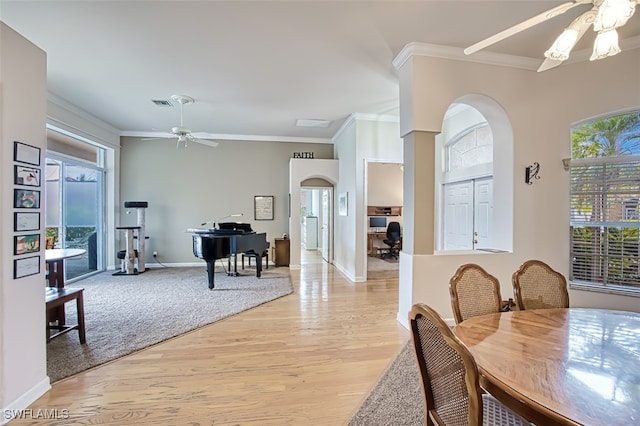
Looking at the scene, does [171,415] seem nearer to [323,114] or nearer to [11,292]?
[11,292]

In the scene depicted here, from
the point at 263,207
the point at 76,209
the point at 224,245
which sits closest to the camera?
the point at 224,245

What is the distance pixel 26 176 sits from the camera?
2027 millimetres

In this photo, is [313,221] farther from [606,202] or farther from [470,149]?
[606,202]

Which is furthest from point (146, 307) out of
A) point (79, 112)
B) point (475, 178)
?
point (475, 178)

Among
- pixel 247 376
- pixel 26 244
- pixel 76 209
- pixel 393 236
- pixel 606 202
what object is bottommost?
pixel 247 376

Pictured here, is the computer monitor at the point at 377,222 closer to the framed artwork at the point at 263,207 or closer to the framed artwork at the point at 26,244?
the framed artwork at the point at 263,207

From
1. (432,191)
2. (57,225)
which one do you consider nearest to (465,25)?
(432,191)

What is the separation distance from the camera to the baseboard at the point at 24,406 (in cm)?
186

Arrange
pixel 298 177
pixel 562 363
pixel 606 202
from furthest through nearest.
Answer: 1. pixel 298 177
2. pixel 606 202
3. pixel 562 363

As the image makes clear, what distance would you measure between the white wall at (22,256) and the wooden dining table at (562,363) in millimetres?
2769

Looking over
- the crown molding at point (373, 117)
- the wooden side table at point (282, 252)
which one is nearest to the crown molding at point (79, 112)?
the wooden side table at point (282, 252)

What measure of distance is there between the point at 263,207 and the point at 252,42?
4.48 metres

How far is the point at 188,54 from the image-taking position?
10.9 ft

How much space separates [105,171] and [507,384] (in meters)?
7.67
